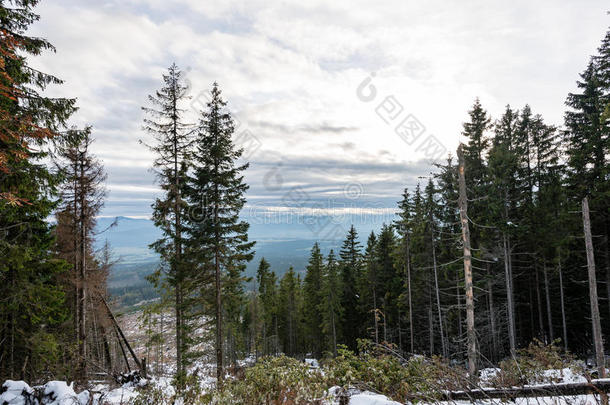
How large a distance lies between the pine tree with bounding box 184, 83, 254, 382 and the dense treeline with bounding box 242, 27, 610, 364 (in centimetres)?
827

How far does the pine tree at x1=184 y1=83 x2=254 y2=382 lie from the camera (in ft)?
51.3

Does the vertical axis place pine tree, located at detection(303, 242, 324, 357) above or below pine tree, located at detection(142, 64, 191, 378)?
below

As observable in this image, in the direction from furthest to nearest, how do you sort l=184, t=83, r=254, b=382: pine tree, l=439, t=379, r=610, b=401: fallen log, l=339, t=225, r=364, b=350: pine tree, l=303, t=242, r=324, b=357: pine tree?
l=303, t=242, r=324, b=357: pine tree, l=339, t=225, r=364, b=350: pine tree, l=184, t=83, r=254, b=382: pine tree, l=439, t=379, r=610, b=401: fallen log

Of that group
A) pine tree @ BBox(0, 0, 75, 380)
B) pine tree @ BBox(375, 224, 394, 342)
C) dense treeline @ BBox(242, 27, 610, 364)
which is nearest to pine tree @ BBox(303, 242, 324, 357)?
dense treeline @ BBox(242, 27, 610, 364)

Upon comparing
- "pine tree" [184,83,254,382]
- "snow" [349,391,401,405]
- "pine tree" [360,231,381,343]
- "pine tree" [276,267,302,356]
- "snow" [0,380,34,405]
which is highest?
"pine tree" [184,83,254,382]

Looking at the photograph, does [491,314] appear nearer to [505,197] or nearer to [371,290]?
[505,197]

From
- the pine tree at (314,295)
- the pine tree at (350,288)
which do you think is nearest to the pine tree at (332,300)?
the pine tree at (350,288)

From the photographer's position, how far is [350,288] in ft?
112

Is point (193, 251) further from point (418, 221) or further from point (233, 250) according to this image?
point (418, 221)

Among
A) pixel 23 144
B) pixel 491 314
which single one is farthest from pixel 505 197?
pixel 23 144

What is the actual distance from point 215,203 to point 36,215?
23.1 ft

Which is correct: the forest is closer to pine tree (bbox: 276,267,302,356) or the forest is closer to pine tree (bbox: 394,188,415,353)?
pine tree (bbox: 394,188,415,353)

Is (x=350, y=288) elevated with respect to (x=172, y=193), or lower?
lower

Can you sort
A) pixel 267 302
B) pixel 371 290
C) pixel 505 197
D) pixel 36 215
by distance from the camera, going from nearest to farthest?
pixel 36 215, pixel 505 197, pixel 371 290, pixel 267 302
